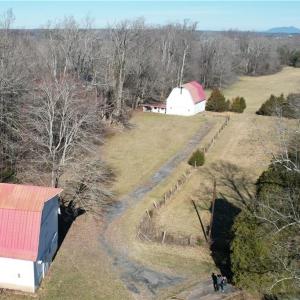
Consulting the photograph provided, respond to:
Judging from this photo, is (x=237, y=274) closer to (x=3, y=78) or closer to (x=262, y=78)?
(x=3, y=78)

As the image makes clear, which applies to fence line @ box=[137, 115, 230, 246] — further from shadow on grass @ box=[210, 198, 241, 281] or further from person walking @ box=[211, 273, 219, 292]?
person walking @ box=[211, 273, 219, 292]

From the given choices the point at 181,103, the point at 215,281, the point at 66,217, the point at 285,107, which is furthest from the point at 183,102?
the point at 215,281

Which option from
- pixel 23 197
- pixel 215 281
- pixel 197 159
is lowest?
pixel 215 281

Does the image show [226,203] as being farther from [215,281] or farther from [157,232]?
[215,281]

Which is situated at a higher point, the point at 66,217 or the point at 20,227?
the point at 20,227

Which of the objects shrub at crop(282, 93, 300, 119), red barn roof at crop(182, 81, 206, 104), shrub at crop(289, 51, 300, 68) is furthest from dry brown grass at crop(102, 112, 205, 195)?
shrub at crop(289, 51, 300, 68)

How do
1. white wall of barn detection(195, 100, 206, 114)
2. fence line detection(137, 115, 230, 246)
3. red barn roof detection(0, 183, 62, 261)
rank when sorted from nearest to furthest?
red barn roof detection(0, 183, 62, 261) → fence line detection(137, 115, 230, 246) → white wall of barn detection(195, 100, 206, 114)
